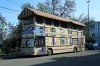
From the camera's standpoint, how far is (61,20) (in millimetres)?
26406

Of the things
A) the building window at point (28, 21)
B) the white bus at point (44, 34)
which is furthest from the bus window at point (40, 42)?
the building window at point (28, 21)

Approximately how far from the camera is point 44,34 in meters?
23.4

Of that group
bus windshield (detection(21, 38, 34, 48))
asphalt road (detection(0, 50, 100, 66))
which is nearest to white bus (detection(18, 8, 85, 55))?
bus windshield (detection(21, 38, 34, 48))

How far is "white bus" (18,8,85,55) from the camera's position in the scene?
72.8 ft

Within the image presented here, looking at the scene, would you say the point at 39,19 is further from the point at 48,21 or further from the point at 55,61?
the point at 55,61

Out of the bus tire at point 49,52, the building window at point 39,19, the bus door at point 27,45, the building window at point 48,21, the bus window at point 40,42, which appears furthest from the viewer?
the building window at point 48,21

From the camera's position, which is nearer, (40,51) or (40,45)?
(40,51)

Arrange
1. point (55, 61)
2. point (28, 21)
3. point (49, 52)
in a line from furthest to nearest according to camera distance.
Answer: point (49, 52)
point (28, 21)
point (55, 61)

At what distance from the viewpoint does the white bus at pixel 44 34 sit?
2218 centimetres

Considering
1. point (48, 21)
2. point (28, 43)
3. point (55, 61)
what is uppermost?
point (48, 21)

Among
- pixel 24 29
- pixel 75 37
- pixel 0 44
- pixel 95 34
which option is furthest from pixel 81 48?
pixel 95 34

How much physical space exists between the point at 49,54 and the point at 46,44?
4.54ft

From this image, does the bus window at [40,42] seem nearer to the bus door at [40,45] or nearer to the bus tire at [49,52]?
the bus door at [40,45]

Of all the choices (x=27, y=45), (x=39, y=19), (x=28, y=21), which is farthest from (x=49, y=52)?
(x=28, y=21)
